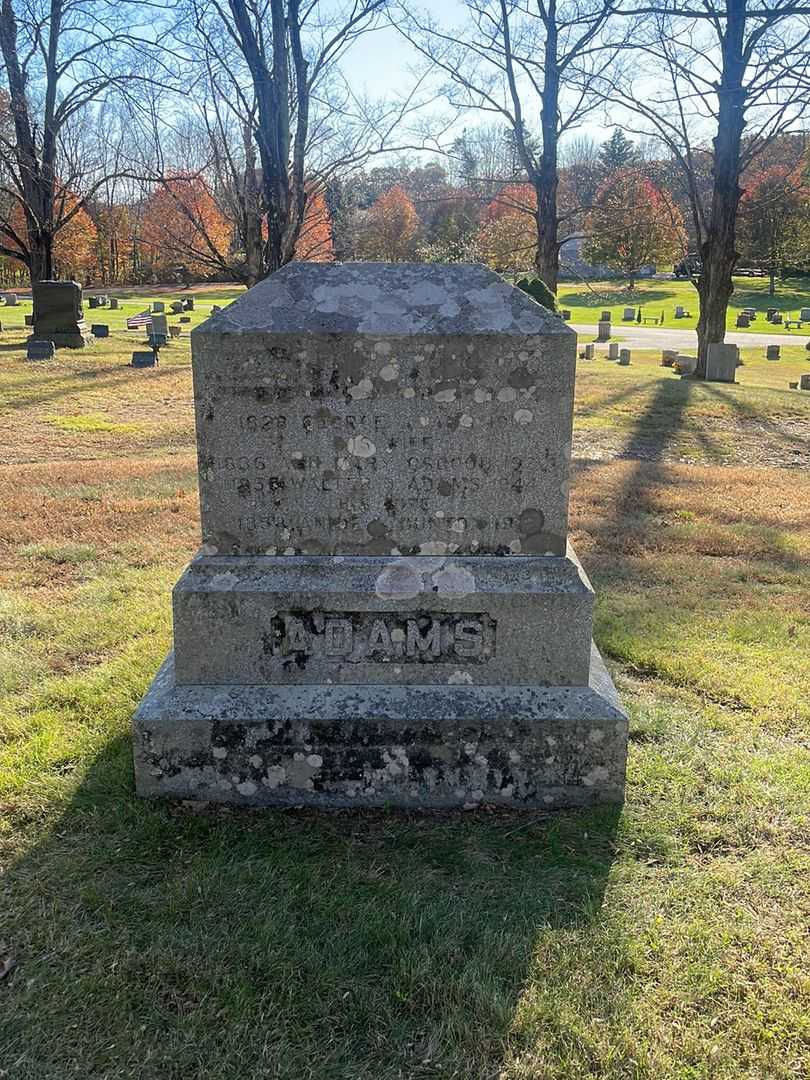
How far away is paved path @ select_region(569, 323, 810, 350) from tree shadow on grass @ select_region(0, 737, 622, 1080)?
29928 mm

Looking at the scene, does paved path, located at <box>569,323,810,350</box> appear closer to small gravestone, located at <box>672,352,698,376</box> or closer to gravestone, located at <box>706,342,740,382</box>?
small gravestone, located at <box>672,352,698,376</box>

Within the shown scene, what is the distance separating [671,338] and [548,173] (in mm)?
15689

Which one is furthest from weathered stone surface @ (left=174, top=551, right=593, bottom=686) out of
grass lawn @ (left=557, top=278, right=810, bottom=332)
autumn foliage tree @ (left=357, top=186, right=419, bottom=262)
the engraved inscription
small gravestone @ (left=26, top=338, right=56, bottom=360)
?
autumn foliage tree @ (left=357, top=186, right=419, bottom=262)

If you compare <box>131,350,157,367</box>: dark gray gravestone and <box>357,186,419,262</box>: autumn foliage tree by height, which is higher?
<box>357,186,419,262</box>: autumn foliage tree

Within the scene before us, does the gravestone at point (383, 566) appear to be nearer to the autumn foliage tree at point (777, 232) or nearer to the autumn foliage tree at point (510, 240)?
the autumn foliage tree at point (510, 240)

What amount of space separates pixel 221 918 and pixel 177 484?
643cm

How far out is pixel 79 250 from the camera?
51.7 meters

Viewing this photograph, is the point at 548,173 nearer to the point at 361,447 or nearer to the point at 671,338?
the point at 671,338

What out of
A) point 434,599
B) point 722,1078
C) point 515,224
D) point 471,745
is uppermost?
point 515,224

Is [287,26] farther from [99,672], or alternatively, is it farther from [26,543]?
[99,672]

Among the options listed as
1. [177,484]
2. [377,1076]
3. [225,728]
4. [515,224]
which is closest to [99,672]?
[225,728]

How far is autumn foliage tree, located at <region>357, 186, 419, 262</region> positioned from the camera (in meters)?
53.9

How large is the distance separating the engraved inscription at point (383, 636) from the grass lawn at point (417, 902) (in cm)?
62

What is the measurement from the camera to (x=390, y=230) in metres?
56.1
